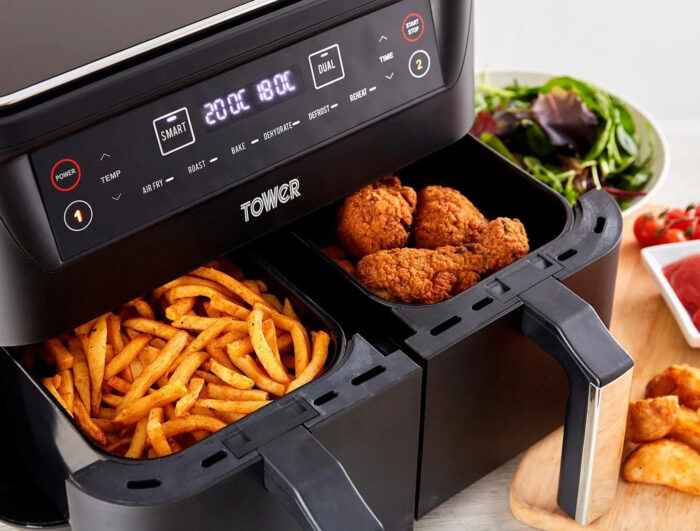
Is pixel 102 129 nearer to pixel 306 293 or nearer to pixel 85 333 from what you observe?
pixel 85 333

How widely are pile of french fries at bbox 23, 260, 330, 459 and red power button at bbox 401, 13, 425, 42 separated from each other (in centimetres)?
38

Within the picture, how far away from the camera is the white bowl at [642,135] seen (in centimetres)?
211

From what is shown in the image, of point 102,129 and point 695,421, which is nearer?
point 102,129

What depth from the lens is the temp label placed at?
128cm

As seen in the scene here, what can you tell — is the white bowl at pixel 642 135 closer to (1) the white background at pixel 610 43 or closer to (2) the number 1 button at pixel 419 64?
(1) the white background at pixel 610 43

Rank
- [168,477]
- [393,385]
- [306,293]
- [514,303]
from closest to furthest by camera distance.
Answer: [168,477] → [393,385] → [514,303] → [306,293]

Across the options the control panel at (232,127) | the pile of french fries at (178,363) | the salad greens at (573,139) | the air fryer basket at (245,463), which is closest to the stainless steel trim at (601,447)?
the air fryer basket at (245,463)

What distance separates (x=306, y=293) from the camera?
144 cm

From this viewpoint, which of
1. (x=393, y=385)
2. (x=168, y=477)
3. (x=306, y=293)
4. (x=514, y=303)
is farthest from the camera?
(x=306, y=293)

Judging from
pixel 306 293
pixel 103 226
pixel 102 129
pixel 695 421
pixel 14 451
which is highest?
pixel 102 129

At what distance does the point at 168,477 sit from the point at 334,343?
292 mm

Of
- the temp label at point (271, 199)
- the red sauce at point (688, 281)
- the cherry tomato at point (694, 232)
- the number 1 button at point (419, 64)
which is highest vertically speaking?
the number 1 button at point (419, 64)

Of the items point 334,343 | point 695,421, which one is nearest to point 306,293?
point 334,343

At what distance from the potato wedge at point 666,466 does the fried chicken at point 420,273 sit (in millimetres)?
367
